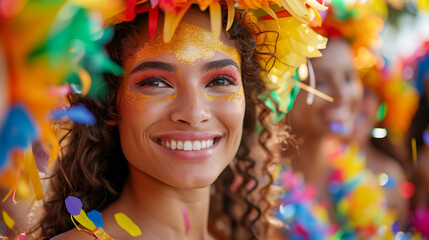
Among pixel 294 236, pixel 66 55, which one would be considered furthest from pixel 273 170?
pixel 66 55

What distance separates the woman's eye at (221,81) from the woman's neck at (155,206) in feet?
1.31

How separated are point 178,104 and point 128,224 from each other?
18.0 inches

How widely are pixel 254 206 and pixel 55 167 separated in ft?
3.13

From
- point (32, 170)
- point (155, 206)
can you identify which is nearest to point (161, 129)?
point (155, 206)

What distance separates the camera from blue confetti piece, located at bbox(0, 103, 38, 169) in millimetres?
1058

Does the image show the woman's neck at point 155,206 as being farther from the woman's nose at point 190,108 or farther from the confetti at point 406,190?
the confetti at point 406,190

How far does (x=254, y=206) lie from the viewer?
272cm

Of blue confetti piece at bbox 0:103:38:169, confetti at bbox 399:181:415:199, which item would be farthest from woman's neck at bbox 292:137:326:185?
blue confetti piece at bbox 0:103:38:169

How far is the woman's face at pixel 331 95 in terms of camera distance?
3484mm

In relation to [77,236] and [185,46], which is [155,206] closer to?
[77,236]

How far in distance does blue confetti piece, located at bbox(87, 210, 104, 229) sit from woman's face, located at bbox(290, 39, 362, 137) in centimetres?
174

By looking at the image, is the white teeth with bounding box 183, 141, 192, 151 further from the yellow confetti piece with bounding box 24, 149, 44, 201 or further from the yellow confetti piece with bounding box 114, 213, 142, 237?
the yellow confetti piece with bounding box 24, 149, 44, 201

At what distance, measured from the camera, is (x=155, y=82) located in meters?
1.93

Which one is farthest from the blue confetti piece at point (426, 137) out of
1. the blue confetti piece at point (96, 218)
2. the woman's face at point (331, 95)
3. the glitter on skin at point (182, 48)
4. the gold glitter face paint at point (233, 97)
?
the blue confetti piece at point (96, 218)
